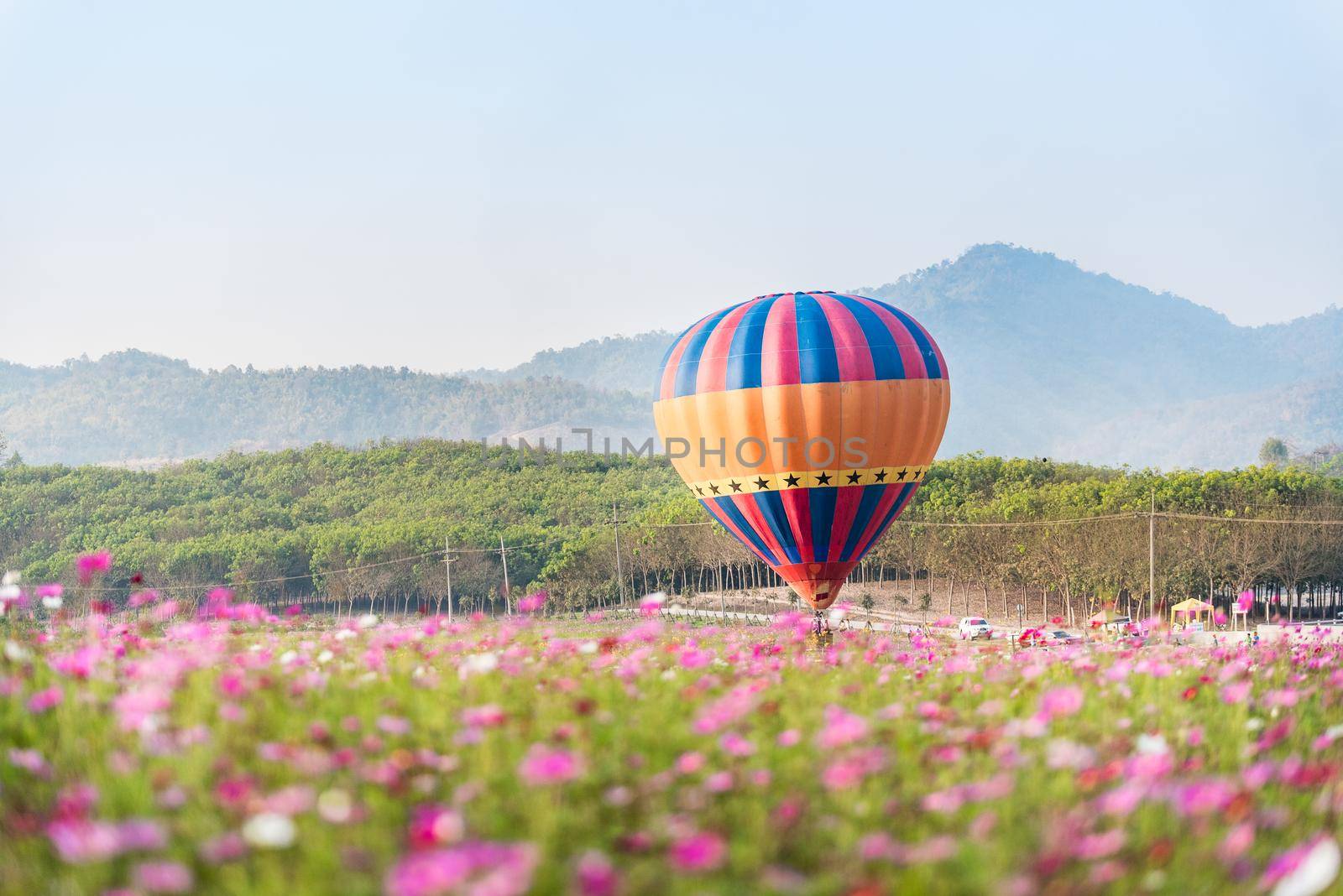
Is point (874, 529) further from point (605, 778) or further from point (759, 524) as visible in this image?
point (605, 778)

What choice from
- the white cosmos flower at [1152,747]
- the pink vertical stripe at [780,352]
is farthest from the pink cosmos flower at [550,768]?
the pink vertical stripe at [780,352]

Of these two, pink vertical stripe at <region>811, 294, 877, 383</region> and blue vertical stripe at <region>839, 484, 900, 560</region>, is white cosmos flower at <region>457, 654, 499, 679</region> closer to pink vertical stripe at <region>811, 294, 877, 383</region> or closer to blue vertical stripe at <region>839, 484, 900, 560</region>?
pink vertical stripe at <region>811, 294, 877, 383</region>

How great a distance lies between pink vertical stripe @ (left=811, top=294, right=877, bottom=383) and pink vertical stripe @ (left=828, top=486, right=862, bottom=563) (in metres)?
2.71

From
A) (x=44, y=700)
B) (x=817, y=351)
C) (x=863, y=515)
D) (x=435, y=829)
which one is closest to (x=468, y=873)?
(x=435, y=829)

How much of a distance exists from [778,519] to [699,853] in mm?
28968

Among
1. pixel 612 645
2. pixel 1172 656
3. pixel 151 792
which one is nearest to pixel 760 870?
pixel 151 792

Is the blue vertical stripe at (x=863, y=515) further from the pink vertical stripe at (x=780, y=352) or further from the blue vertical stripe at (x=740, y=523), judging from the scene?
the pink vertical stripe at (x=780, y=352)

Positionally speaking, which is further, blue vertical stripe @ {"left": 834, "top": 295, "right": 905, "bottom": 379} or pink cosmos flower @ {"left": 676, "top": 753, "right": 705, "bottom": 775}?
blue vertical stripe @ {"left": 834, "top": 295, "right": 905, "bottom": 379}

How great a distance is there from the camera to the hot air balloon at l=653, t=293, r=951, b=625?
1289 inches

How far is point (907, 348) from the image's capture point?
33.8 m

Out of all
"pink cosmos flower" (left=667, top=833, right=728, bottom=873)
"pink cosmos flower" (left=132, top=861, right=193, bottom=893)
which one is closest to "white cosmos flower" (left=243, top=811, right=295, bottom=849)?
"pink cosmos flower" (left=132, top=861, right=193, bottom=893)

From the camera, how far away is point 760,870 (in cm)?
538

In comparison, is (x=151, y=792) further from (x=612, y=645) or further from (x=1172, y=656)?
(x=1172, y=656)

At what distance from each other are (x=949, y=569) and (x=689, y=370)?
54216mm
